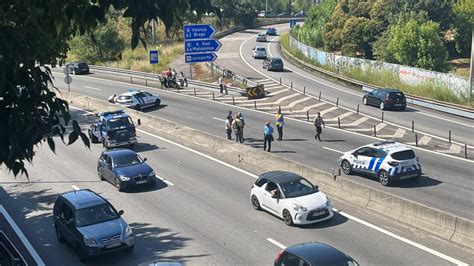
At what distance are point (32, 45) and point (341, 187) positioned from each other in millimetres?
14658

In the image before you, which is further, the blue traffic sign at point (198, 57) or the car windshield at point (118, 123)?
the blue traffic sign at point (198, 57)

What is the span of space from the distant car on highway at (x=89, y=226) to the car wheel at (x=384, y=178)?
1148 centimetres

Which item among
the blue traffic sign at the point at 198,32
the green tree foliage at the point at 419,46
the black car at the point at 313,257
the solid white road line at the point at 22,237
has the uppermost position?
the blue traffic sign at the point at 198,32

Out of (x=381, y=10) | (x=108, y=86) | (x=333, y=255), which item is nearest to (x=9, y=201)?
(x=333, y=255)

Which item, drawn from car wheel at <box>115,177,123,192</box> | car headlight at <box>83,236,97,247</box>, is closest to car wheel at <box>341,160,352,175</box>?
car wheel at <box>115,177,123,192</box>

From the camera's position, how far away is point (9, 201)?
23422 millimetres

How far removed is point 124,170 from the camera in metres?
23.6

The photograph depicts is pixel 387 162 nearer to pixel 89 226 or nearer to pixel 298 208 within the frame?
pixel 298 208

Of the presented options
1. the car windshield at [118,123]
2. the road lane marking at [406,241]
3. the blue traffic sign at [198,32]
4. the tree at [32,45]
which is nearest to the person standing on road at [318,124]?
the car windshield at [118,123]

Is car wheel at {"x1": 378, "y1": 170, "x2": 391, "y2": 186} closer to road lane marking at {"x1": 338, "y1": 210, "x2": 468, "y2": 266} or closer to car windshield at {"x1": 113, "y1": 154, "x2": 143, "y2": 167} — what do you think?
road lane marking at {"x1": 338, "y1": 210, "x2": 468, "y2": 266}

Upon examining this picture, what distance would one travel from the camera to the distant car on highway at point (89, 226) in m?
16.3

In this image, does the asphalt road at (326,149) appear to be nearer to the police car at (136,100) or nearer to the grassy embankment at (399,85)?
the police car at (136,100)

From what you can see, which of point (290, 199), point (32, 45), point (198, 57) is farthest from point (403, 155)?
point (198, 57)

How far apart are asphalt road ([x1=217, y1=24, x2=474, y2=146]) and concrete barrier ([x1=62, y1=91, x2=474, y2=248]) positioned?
13352 mm
